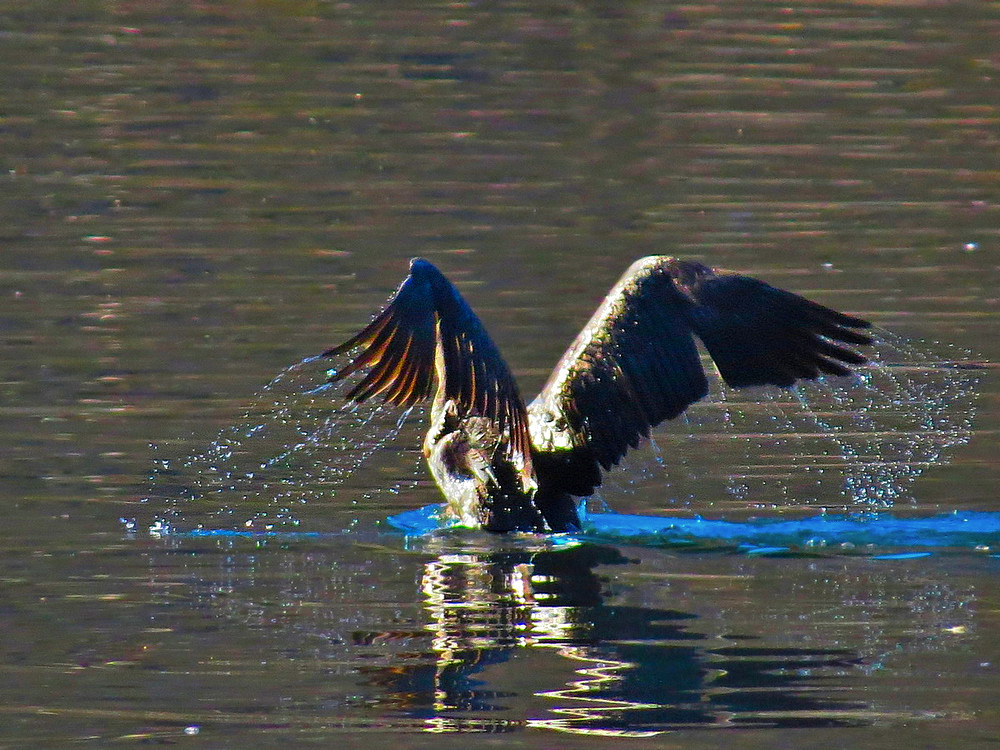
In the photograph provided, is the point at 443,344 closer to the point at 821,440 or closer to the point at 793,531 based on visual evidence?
the point at 793,531

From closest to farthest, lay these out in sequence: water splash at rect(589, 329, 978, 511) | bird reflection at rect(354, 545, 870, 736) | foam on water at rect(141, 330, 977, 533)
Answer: bird reflection at rect(354, 545, 870, 736) → foam on water at rect(141, 330, 977, 533) → water splash at rect(589, 329, 978, 511)

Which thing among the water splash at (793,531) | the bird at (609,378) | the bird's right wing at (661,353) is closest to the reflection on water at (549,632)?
the water splash at (793,531)

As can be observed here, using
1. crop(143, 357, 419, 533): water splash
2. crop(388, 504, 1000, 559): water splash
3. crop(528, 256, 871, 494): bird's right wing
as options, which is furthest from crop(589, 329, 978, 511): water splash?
crop(143, 357, 419, 533): water splash

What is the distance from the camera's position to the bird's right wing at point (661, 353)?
24.8 feet

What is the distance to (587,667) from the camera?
20.1 ft

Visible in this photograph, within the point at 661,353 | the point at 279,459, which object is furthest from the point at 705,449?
the point at 279,459

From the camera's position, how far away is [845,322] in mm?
7762

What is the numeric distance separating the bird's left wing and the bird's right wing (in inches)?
16.8

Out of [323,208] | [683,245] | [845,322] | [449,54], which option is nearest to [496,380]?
[845,322]

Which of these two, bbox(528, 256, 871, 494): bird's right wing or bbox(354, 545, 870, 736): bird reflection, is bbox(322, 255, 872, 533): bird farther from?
bbox(354, 545, 870, 736): bird reflection

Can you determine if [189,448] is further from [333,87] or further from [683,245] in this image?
[333,87]

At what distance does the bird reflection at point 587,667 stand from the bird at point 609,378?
2.30 ft

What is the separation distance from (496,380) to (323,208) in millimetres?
6251

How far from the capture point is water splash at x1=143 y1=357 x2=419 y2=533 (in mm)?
7773
